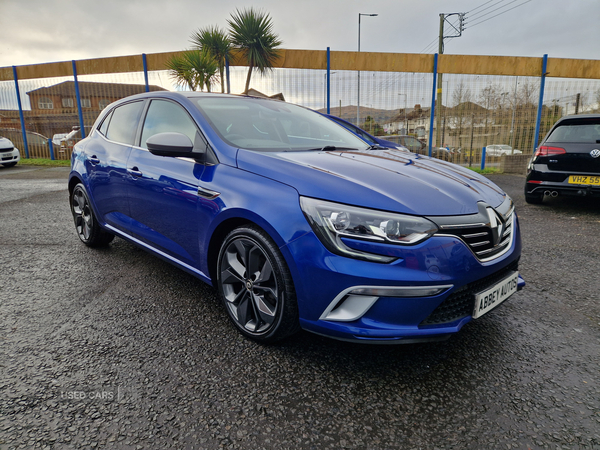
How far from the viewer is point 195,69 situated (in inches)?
455

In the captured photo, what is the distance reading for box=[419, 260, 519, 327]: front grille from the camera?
183cm

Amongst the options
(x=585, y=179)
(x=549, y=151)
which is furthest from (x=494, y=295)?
(x=549, y=151)

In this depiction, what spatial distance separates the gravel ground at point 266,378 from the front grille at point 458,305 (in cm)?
33

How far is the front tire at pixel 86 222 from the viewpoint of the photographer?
3926 millimetres

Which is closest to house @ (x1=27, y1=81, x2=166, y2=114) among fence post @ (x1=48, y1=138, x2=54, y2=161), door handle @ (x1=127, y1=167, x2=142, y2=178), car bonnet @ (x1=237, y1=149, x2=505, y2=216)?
fence post @ (x1=48, y1=138, x2=54, y2=161)

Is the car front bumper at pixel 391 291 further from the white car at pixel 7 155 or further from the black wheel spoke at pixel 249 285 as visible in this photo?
the white car at pixel 7 155

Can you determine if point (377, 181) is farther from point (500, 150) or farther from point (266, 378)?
point (500, 150)

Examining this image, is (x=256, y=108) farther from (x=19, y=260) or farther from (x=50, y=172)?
(x=50, y=172)

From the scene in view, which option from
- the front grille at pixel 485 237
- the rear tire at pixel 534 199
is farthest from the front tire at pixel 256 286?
the rear tire at pixel 534 199

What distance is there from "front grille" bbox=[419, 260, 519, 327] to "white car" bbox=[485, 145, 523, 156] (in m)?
11.3

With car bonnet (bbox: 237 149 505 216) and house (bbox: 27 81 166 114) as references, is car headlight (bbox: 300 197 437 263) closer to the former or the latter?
car bonnet (bbox: 237 149 505 216)

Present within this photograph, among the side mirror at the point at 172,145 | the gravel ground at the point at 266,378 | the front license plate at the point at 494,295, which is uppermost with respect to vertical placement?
the side mirror at the point at 172,145

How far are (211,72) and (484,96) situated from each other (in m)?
8.29

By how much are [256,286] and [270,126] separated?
4.31 feet
